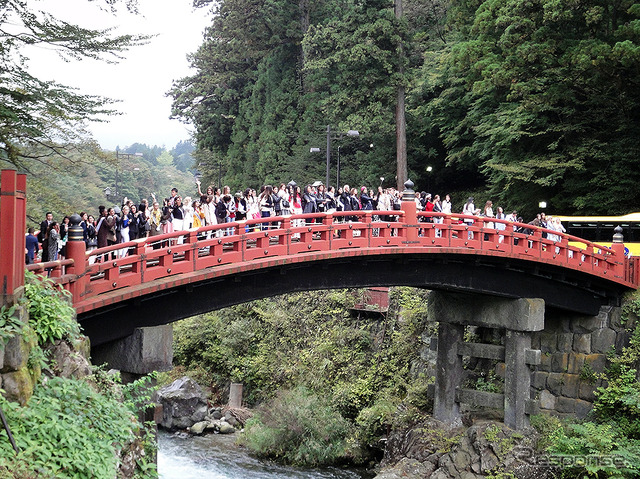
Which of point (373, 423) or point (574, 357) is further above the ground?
point (574, 357)

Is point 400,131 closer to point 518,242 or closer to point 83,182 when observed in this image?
point 518,242

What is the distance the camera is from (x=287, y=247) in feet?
57.0

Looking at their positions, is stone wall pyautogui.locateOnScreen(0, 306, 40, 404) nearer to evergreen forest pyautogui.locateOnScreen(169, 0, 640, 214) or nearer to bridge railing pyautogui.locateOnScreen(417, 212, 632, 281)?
bridge railing pyautogui.locateOnScreen(417, 212, 632, 281)

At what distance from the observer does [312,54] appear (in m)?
43.4

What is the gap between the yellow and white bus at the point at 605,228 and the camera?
28.9 m

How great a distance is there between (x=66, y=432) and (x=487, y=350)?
665 inches

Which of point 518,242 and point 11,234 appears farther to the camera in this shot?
point 518,242

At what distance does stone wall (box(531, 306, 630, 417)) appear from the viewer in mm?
25266

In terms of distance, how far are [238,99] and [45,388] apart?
44.9 metres

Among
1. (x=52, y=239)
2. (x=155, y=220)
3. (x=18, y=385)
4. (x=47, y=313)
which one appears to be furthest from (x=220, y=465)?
(x=18, y=385)

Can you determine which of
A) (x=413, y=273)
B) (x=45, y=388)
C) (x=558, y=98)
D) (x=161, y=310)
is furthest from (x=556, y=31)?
(x=45, y=388)

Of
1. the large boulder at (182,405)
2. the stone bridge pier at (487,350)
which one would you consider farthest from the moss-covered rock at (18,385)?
the large boulder at (182,405)

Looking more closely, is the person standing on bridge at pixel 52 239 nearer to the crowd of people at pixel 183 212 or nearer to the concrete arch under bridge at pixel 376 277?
the crowd of people at pixel 183 212

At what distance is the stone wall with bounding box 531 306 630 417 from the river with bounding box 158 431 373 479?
266 inches
